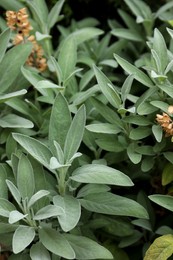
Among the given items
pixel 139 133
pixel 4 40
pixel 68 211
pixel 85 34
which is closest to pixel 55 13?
pixel 85 34

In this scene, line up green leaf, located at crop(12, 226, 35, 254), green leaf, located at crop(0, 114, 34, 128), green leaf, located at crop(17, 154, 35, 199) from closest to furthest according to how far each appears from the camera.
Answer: green leaf, located at crop(12, 226, 35, 254) → green leaf, located at crop(17, 154, 35, 199) → green leaf, located at crop(0, 114, 34, 128)

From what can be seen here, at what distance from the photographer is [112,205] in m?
1.33

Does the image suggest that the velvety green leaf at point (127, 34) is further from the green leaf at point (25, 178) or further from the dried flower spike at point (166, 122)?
the green leaf at point (25, 178)

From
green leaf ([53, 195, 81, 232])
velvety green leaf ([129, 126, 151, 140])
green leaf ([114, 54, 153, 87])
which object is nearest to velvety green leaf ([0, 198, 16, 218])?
green leaf ([53, 195, 81, 232])

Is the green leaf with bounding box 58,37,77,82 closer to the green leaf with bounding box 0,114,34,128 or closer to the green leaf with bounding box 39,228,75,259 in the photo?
the green leaf with bounding box 0,114,34,128

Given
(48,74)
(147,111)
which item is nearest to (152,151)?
(147,111)

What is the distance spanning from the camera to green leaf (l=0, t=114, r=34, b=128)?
58.1 inches

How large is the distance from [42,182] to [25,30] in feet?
1.79

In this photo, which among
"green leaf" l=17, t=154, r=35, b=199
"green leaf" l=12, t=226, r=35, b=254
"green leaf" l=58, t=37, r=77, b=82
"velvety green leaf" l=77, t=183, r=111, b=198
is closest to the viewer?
"green leaf" l=12, t=226, r=35, b=254

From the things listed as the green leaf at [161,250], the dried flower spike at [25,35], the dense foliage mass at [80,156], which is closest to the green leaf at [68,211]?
the dense foliage mass at [80,156]

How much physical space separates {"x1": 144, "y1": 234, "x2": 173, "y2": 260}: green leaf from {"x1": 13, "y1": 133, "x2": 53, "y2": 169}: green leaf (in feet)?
1.10

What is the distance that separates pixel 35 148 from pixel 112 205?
242mm

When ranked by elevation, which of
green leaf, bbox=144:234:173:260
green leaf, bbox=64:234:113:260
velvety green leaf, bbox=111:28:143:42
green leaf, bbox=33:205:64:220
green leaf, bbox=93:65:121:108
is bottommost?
green leaf, bbox=144:234:173:260

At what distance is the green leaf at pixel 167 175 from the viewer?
4.68ft
